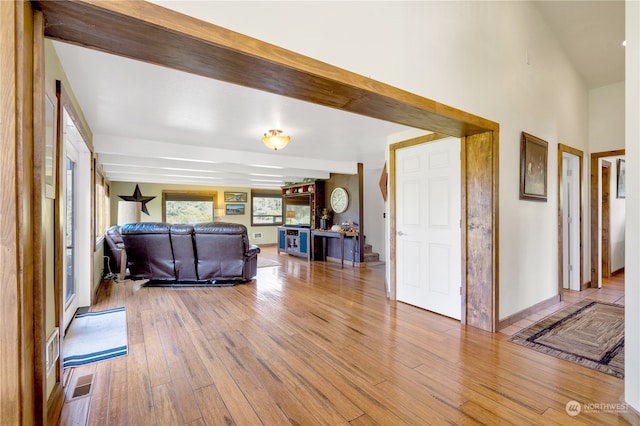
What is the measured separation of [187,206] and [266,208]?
2.65m

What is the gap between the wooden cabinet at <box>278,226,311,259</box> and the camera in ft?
24.4

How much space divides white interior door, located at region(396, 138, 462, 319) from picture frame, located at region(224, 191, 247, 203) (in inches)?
299

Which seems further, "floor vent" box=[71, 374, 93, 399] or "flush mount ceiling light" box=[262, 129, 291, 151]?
"flush mount ceiling light" box=[262, 129, 291, 151]

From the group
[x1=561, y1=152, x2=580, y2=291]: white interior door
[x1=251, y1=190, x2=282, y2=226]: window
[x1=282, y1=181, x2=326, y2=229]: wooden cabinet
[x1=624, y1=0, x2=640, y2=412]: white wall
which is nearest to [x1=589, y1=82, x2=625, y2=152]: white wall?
[x1=561, y1=152, x2=580, y2=291]: white interior door

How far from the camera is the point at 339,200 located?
7.52m

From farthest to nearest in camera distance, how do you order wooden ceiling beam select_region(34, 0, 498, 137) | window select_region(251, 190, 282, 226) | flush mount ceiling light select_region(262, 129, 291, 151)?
window select_region(251, 190, 282, 226) < flush mount ceiling light select_region(262, 129, 291, 151) < wooden ceiling beam select_region(34, 0, 498, 137)

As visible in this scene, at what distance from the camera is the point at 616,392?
1904mm

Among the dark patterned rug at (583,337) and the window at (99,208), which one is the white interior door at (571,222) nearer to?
the dark patterned rug at (583,337)

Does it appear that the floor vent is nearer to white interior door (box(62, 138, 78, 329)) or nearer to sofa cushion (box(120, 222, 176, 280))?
white interior door (box(62, 138, 78, 329))

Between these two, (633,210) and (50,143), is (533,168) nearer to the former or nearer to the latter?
Result: (633,210)

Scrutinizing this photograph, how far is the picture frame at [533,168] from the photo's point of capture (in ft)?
10.2

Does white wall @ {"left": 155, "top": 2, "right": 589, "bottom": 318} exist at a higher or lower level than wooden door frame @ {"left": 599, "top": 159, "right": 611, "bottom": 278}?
higher

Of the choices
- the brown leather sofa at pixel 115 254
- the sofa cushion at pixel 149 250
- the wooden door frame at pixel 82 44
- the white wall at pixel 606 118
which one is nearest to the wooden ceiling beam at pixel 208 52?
the wooden door frame at pixel 82 44

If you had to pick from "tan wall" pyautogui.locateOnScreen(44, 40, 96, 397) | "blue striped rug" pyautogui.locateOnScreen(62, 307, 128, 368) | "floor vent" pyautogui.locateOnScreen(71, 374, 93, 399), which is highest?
"tan wall" pyautogui.locateOnScreen(44, 40, 96, 397)
